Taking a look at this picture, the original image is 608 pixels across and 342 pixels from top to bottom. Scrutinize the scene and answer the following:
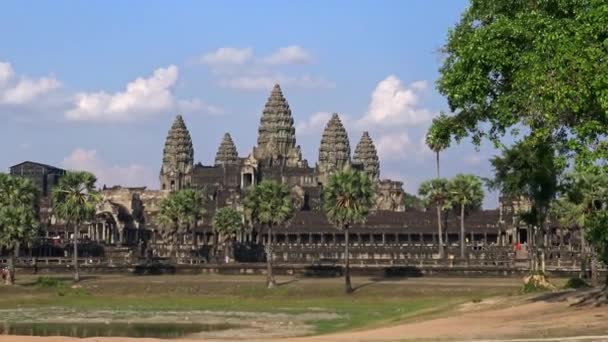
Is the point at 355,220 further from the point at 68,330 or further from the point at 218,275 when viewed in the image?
the point at 68,330

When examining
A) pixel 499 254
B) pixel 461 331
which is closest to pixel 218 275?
pixel 499 254

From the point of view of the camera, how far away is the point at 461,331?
42.8 m

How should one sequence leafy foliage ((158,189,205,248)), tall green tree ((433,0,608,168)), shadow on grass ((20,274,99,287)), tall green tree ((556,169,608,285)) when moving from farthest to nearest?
leafy foliage ((158,189,205,248)) → shadow on grass ((20,274,99,287)) → tall green tree ((556,169,608,285)) → tall green tree ((433,0,608,168))

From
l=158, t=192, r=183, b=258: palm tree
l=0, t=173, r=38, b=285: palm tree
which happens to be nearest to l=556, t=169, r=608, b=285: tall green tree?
l=0, t=173, r=38, b=285: palm tree

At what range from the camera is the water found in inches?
2270

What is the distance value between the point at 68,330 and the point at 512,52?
1178 inches

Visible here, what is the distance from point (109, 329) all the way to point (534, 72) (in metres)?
30.3

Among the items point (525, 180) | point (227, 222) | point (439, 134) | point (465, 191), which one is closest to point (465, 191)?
point (465, 191)

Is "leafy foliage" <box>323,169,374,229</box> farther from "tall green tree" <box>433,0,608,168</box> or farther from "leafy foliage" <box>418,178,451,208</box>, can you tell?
"tall green tree" <box>433,0,608,168</box>

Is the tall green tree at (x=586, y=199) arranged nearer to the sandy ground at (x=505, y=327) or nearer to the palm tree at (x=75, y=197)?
the sandy ground at (x=505, y=327)

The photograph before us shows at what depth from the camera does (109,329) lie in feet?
199

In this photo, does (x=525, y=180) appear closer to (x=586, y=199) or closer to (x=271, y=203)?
(x=586, y=199)

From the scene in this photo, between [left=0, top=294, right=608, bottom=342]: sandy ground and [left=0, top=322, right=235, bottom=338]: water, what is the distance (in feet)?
37.9

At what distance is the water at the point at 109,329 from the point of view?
57656mm
